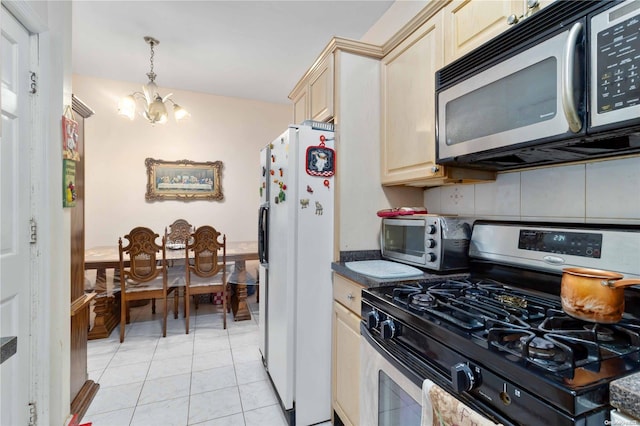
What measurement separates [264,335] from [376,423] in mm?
1262

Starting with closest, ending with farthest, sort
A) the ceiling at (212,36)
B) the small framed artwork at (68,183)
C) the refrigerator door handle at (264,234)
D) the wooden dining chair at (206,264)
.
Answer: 1. the small framed artwork at (68,183)
2. the refrigerator door handle at (264,234)
3. the ceiling at (212,36)
4. the wooden dining chair at (206,264)

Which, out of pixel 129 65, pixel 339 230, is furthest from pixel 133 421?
pixel 129 65

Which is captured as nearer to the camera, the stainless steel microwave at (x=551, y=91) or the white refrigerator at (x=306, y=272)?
the stainless steel microwave at (x=551, y=91)

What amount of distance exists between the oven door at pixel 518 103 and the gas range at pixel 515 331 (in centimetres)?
42

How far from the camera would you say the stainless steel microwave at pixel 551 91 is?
2.54 feet

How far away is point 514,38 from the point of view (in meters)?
1.03

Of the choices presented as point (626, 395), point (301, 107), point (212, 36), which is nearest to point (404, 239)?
point (626, 395)

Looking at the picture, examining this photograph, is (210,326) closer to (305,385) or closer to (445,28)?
(305,385)

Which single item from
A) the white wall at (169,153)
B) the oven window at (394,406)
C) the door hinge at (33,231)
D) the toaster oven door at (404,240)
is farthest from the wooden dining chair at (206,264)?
the oven window at (394,406)

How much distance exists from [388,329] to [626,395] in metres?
0.62

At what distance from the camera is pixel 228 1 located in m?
2.30

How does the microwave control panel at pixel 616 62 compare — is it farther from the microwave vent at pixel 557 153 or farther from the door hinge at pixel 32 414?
the door hinge at pixel 32 414

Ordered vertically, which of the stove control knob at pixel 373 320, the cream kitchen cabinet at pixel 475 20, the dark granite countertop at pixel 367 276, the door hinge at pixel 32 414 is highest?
the cream kitchen cabinet at pixel 475 20

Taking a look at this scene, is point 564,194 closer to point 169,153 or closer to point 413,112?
point 413,112
